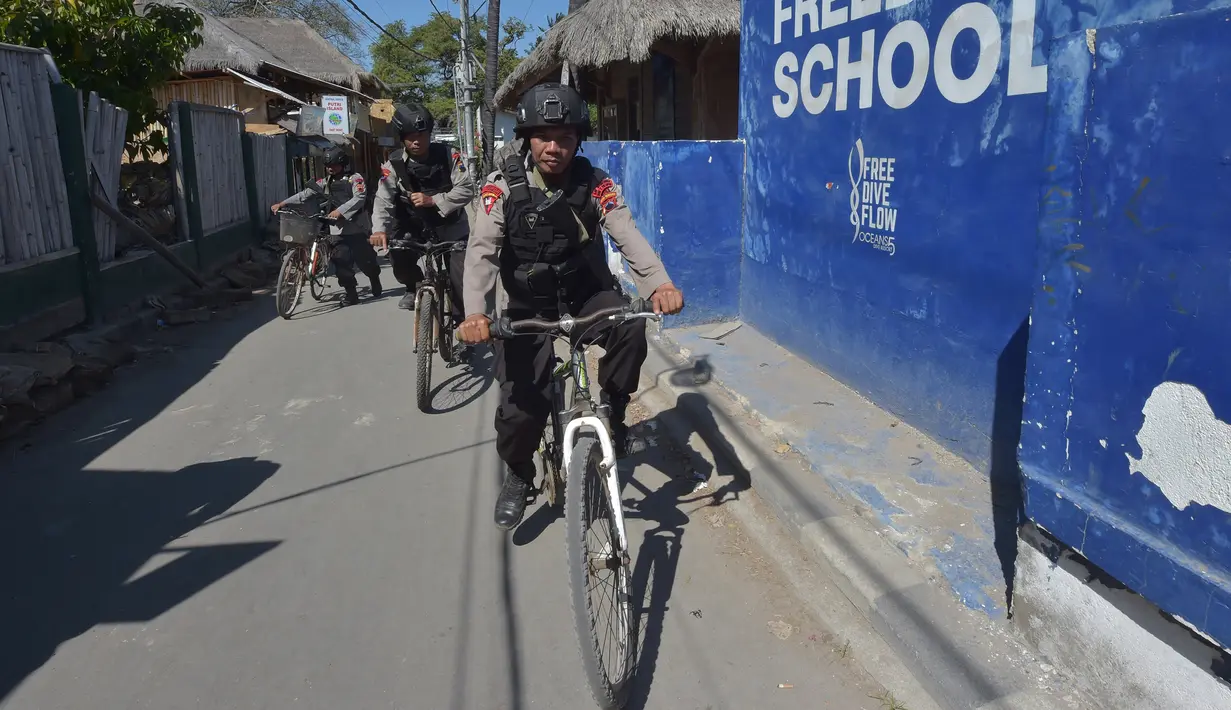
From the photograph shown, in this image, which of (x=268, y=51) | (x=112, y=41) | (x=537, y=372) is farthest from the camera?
(x=268, y=51)

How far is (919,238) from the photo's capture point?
4578 millimetres

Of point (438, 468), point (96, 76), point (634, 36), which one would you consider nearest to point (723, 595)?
point (438, 468)

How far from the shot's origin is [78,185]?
7.52m

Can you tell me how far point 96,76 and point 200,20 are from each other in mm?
1867

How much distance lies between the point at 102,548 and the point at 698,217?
484cm

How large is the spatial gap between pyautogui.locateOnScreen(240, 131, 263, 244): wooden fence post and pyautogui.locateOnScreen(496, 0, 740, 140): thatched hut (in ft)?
14.9

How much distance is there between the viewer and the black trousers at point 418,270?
6015 millimetres

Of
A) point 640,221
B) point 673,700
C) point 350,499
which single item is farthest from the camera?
point 640,221

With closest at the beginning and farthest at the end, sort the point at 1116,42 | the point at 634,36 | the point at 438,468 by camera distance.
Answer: the point at 1116,42
the point at 438,468
the point at 634,36

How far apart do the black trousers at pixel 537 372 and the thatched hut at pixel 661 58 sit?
7.43m

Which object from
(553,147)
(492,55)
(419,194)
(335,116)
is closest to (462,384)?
(419,194)

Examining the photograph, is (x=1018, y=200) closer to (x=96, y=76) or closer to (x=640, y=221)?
(x=640, y=221)

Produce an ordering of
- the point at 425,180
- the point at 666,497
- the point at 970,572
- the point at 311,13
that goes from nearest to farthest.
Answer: the point at 970,572 < the point at 666,497 < the point at 425,180 < the point at 311,13

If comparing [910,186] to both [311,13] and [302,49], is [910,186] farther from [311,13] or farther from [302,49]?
[311,13]
